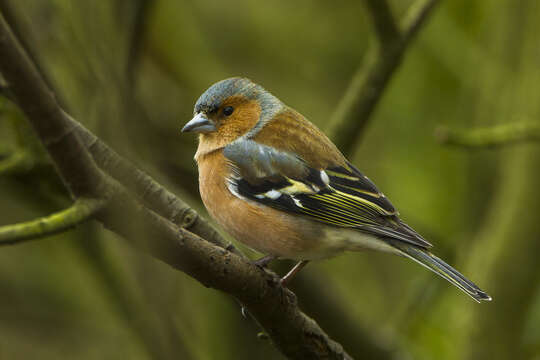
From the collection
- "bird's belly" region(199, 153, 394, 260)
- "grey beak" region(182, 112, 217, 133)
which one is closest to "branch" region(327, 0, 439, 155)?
"grey beak" region(182, 112, 217, 133)

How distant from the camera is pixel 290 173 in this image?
4730 mm

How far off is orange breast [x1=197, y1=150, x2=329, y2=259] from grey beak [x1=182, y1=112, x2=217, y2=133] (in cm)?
54

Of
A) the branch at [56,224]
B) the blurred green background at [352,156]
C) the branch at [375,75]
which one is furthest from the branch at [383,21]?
the branch at [56,224]

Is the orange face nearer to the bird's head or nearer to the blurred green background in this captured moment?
the bird's head

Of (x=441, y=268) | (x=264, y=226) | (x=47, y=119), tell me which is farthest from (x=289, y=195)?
(x=47, y=119)

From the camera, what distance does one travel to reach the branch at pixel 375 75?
529cm

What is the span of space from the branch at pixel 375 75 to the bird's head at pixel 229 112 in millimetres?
511

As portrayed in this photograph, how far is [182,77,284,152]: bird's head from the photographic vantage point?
516cm

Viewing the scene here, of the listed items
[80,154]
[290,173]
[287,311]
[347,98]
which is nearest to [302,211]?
[290,173]

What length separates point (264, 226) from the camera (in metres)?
4.52

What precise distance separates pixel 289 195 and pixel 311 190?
0.51 feet

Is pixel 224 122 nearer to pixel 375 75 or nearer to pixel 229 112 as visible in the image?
pixel 229 112

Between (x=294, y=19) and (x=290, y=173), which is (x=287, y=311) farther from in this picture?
(x=294, y=19)

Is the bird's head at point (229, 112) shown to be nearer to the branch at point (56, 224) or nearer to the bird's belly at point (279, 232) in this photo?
the bird's belly at point (279, 232)
